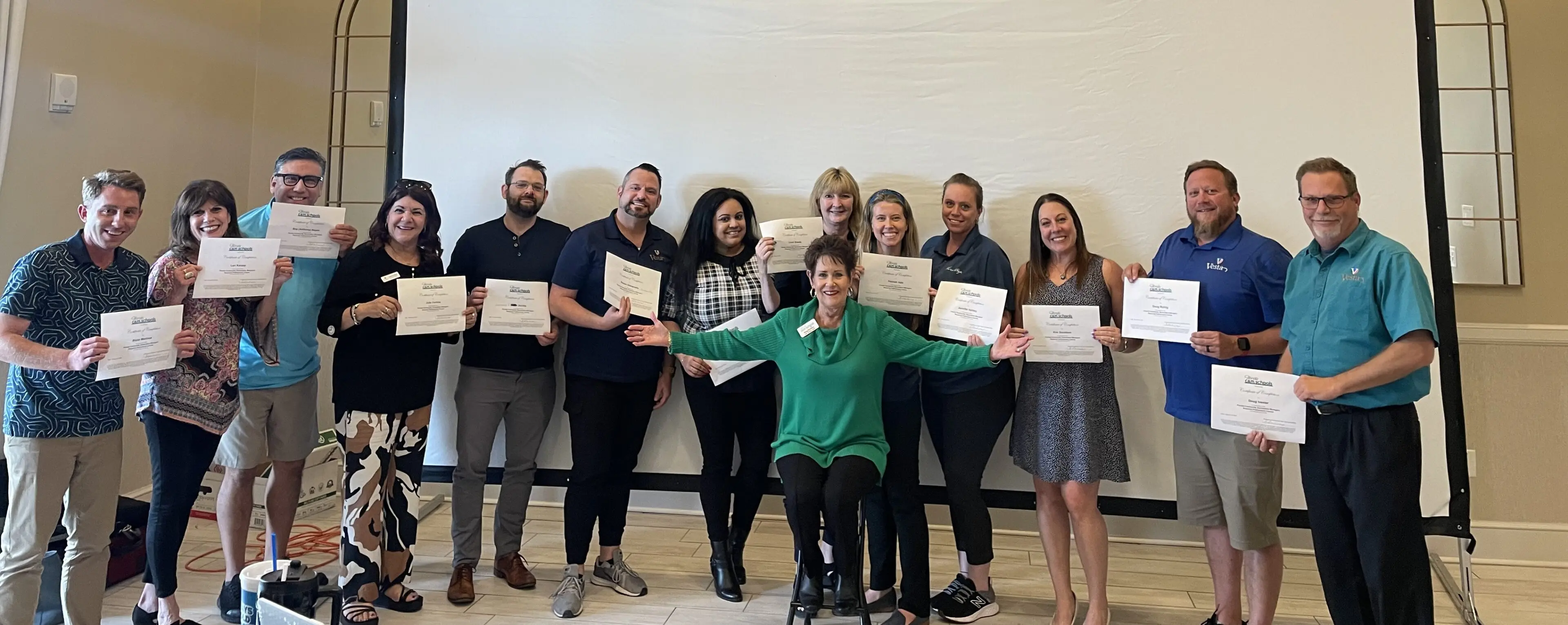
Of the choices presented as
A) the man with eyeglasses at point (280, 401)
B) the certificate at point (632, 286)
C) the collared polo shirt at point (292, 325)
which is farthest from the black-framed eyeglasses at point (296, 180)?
the certificate at point (632, 286)

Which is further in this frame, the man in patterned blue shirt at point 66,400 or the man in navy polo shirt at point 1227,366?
the man in navy polo shirt at point 1227,366

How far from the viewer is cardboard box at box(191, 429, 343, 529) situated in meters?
3.47

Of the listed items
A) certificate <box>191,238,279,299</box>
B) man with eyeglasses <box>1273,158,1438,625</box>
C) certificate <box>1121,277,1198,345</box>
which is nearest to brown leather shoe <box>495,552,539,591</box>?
certificate <box>191,238,279,299</box>

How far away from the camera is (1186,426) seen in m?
2.46

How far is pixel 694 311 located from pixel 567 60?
141 centimetres

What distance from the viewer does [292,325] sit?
2.60 meters

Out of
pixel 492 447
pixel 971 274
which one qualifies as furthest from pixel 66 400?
pixel 971 274

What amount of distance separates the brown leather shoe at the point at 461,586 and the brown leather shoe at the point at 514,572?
0.12 metres

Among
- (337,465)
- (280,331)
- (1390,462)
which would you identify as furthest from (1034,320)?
(337,465)

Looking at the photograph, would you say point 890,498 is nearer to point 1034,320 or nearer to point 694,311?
point 1034,320

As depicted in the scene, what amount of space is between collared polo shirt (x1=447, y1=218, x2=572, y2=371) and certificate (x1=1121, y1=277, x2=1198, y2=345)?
2.05 metres

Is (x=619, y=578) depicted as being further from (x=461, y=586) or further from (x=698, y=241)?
(x=698, y=241)

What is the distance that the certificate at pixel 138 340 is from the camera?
1978 mm

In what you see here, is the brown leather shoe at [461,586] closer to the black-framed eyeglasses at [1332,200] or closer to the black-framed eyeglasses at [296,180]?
the black-framed eyeglasses at [296,180]
